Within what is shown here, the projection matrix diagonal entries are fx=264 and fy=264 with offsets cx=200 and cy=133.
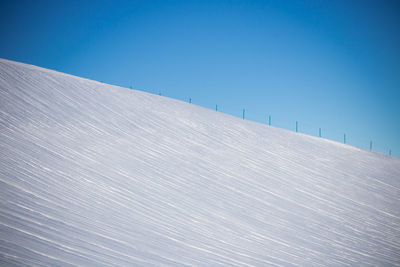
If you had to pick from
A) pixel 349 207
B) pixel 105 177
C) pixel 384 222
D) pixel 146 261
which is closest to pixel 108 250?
pixel 146 261

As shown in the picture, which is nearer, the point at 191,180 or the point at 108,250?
the point at 108,250

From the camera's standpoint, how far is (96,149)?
12.7 feet

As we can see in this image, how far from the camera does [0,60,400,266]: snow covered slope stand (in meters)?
2.32

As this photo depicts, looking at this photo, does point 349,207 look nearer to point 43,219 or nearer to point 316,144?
point 316,144

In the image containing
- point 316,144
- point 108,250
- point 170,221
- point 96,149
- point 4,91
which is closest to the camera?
point 108,250

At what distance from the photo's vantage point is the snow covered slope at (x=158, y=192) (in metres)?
2.32

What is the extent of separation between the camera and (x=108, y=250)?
7.22 feet

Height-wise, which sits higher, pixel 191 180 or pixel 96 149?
pixel 96 149

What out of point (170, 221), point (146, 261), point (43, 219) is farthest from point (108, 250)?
point (170, 221)

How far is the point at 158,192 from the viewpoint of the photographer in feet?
11.2

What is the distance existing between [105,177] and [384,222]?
15.1 feet

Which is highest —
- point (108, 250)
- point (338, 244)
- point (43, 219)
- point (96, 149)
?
point (96, 149)

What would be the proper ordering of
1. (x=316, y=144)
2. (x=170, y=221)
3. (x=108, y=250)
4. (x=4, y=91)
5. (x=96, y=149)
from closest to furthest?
1. (x=108, y=250)
2. (x=170, y=221)
3. (x=96, y=149)
4. (x=4, y=91)
5. (x=316, y=144)

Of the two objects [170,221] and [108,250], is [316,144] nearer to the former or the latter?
[170,221]
